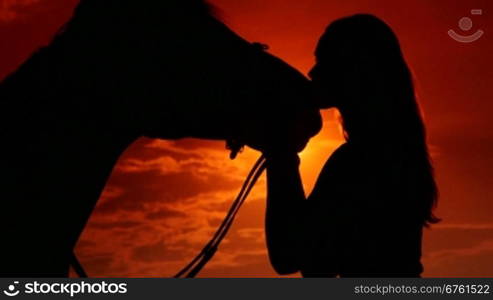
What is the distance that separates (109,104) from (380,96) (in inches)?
35.3

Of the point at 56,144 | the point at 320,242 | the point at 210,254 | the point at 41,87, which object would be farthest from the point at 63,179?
the point at 320,242

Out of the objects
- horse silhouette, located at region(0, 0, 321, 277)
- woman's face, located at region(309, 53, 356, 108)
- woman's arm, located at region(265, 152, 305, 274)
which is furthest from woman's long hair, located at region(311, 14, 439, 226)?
woman's arm, located at region(265, 152, 305, 274)

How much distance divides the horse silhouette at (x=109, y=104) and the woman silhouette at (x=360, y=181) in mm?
157

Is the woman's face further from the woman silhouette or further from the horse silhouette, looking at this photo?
the horse silhouette

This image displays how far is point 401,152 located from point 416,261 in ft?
1.13

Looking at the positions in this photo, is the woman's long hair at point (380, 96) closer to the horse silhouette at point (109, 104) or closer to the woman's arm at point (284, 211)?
the horse silhouette at point (109, 104)

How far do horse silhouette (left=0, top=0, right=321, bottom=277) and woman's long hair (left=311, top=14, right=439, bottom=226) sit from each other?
17 cm

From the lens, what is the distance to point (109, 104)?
1.88 meters

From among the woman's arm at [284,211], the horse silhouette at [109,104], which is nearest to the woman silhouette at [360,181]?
the woman's arm at [284,211]

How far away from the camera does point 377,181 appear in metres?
2.18

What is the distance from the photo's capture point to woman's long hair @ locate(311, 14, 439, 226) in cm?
225

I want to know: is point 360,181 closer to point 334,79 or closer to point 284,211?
point 284,211

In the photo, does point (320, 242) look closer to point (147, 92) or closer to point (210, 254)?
point (210, 254)

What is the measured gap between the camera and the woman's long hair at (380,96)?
2254mm
